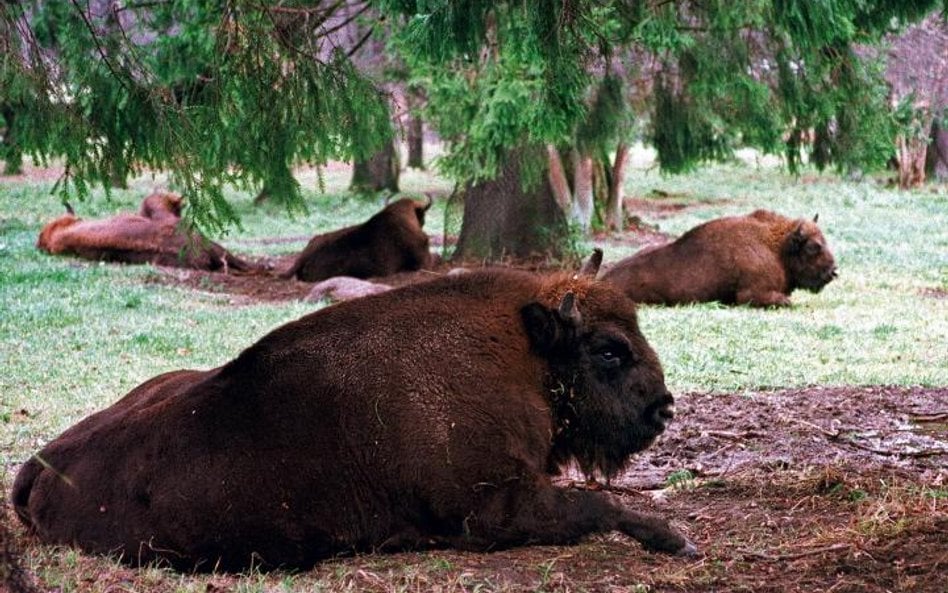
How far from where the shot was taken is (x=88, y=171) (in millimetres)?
7465

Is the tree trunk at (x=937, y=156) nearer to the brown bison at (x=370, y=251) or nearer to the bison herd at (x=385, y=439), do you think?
the brown bison at (x=370, y=251)

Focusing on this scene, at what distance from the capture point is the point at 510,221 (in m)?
19.2

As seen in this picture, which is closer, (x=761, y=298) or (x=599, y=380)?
(x=599, y=380)

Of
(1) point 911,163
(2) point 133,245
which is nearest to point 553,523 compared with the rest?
(2) point 133,245

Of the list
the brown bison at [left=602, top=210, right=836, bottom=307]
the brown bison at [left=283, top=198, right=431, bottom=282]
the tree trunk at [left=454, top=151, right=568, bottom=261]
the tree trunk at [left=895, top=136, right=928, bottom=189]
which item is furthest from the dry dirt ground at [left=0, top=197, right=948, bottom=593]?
the tree trunk at [left=895, top=136, right=928, bottom=189]

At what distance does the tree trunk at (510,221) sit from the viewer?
19047mm

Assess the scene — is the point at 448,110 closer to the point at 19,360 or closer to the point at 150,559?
the point at 19,360

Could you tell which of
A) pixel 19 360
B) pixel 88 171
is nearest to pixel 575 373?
pixel 88 171

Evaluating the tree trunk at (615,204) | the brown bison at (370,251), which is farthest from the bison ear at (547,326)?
the tree trunk at (615,204)

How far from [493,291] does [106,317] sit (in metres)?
8.65

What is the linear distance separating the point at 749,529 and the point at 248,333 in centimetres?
764

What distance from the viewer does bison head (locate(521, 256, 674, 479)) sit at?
6.15m

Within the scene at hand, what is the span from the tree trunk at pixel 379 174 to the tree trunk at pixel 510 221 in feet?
50.0

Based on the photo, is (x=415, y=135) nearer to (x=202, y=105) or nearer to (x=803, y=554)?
(x=202, y=105)
